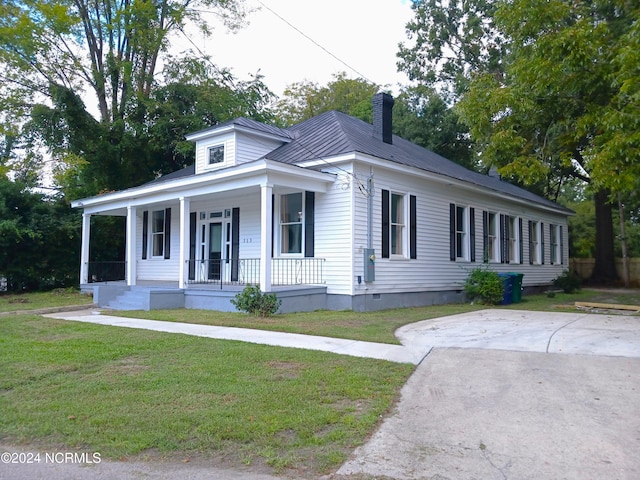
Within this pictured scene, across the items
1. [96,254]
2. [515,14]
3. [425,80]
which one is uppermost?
[425,80]

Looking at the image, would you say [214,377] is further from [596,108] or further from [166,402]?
[596,108]

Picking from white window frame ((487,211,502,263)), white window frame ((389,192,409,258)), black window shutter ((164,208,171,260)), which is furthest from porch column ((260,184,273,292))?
white window frame ((487,211,502,263))

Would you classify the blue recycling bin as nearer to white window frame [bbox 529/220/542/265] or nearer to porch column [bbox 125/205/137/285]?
white window frame [bbox 529/220/542/265]

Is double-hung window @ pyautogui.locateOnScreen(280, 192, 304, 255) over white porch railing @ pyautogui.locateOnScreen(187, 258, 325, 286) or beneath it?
over

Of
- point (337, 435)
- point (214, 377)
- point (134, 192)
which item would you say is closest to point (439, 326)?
point (214, 377)

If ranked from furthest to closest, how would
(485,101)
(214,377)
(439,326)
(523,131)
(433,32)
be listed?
(433,32) → (523,131) → (485,101) → (439,326) → (214,377)

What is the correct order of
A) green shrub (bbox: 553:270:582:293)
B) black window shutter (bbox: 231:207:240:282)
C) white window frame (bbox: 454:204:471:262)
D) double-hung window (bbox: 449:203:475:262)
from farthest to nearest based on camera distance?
green shrub (bbox: 553:270:582:293) → white window frame (bbox: 454:204:471:262) → double-hung window (bbox: 449:203:475:262) → black window shutter (bbox: 231:207:240:282)

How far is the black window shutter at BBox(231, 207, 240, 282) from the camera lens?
1639cm

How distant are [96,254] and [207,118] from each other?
807 cm

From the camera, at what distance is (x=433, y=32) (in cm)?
2941

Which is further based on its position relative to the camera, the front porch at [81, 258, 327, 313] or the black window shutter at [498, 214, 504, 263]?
the black window shutter at [498, 214, 504, 263]

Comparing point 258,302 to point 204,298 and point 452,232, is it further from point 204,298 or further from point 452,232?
point 452,232

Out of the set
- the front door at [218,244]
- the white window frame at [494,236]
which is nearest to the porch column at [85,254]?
the front door at [218,244]

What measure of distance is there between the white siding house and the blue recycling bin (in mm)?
1510
